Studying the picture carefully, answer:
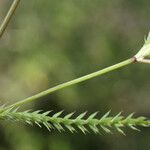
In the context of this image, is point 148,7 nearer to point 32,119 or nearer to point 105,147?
point 105,147

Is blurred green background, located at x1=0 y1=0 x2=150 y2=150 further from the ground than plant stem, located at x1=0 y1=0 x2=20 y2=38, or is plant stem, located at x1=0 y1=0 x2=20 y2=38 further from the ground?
plant stem, located at x1=0 y1=0 x2=20 y2=38

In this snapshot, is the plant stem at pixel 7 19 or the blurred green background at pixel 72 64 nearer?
the plant stem at pixel 7 19

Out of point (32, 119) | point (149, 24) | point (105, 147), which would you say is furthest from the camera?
point (149, 24)

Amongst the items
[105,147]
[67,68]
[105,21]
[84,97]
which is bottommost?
[105,147]

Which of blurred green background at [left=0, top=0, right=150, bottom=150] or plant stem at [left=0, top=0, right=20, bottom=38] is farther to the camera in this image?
blurred green background at [left=0, top=0, right=150, bottom=150]

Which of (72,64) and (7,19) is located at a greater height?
(7,19)

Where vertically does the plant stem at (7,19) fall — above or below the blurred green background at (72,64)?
above

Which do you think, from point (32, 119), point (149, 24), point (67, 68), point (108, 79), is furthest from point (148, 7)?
point (32, 119)

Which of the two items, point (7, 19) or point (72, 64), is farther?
point (72, 64)
